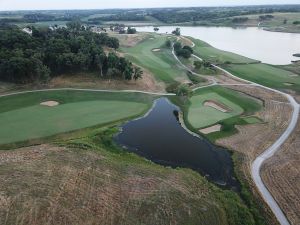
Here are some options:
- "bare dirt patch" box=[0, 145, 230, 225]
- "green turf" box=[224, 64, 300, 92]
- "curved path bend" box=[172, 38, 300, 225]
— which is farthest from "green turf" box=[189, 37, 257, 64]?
"bare dirt patch" box=[0, 145, 230, 225]

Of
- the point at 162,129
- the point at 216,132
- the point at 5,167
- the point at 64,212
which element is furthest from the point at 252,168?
the point at 5,167

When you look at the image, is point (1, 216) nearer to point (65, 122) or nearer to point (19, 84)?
point (65, 122)

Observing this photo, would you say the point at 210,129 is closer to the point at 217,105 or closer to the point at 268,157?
the point at 268,157

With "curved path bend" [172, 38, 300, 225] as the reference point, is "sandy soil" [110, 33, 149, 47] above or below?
below

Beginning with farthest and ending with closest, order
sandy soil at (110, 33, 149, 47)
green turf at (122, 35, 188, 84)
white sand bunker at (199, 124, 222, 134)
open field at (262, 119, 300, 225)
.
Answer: sandy soil at (110, 33, 149, 47) < green turf at (122, 35, 188, 84) < white sand bunker at (199, 124, 222, 134) < open field at (262, 119, 300, 225)

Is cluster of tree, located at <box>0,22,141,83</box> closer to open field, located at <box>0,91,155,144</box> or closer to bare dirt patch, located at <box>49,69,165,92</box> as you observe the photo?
bare dirt patch, located at <box>49,69,165,92</box>

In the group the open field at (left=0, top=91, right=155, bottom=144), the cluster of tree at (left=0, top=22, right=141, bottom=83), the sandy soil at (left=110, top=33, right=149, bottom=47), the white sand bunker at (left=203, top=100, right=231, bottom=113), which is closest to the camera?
the open field at (left=0, top=91, right=155, bottom=144)

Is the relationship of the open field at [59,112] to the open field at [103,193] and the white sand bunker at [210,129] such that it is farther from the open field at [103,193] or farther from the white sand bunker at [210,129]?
the white sand bunker at [210,129]
